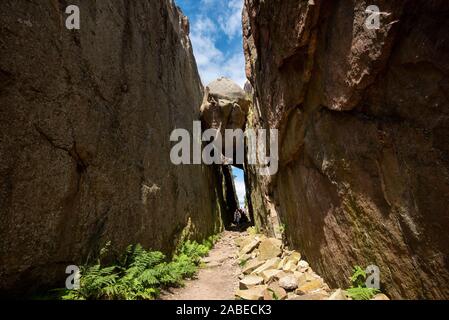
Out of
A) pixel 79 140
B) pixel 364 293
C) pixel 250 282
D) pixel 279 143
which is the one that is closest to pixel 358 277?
pixel 364 293

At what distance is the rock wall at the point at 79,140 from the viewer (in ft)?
15.0

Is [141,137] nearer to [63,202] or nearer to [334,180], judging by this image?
[63,202]

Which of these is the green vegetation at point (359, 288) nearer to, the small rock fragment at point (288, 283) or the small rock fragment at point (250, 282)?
the small rock fragment at point (288, 283)

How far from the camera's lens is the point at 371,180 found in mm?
4973

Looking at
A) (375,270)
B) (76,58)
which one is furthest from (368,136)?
(76,58)

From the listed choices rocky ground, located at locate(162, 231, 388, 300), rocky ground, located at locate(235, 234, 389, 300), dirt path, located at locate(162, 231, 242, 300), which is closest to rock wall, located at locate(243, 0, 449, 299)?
rocky ground, located at locate(235, 234, 389, 300)

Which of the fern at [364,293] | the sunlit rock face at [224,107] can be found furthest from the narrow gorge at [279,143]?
the sunlit rock face at [224,107]

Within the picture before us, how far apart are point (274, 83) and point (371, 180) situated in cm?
525

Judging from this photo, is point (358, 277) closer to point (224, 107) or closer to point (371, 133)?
point (371, 133)

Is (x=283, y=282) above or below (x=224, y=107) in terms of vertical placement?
below

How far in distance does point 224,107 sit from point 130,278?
15662mm

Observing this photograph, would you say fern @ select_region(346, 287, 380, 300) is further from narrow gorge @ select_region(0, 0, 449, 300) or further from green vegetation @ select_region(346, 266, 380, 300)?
narrow gorge @ select_region(0, 0, 449, 300)

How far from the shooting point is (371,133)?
486 centimetres

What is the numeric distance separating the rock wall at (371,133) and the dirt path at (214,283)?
2.58 meters
